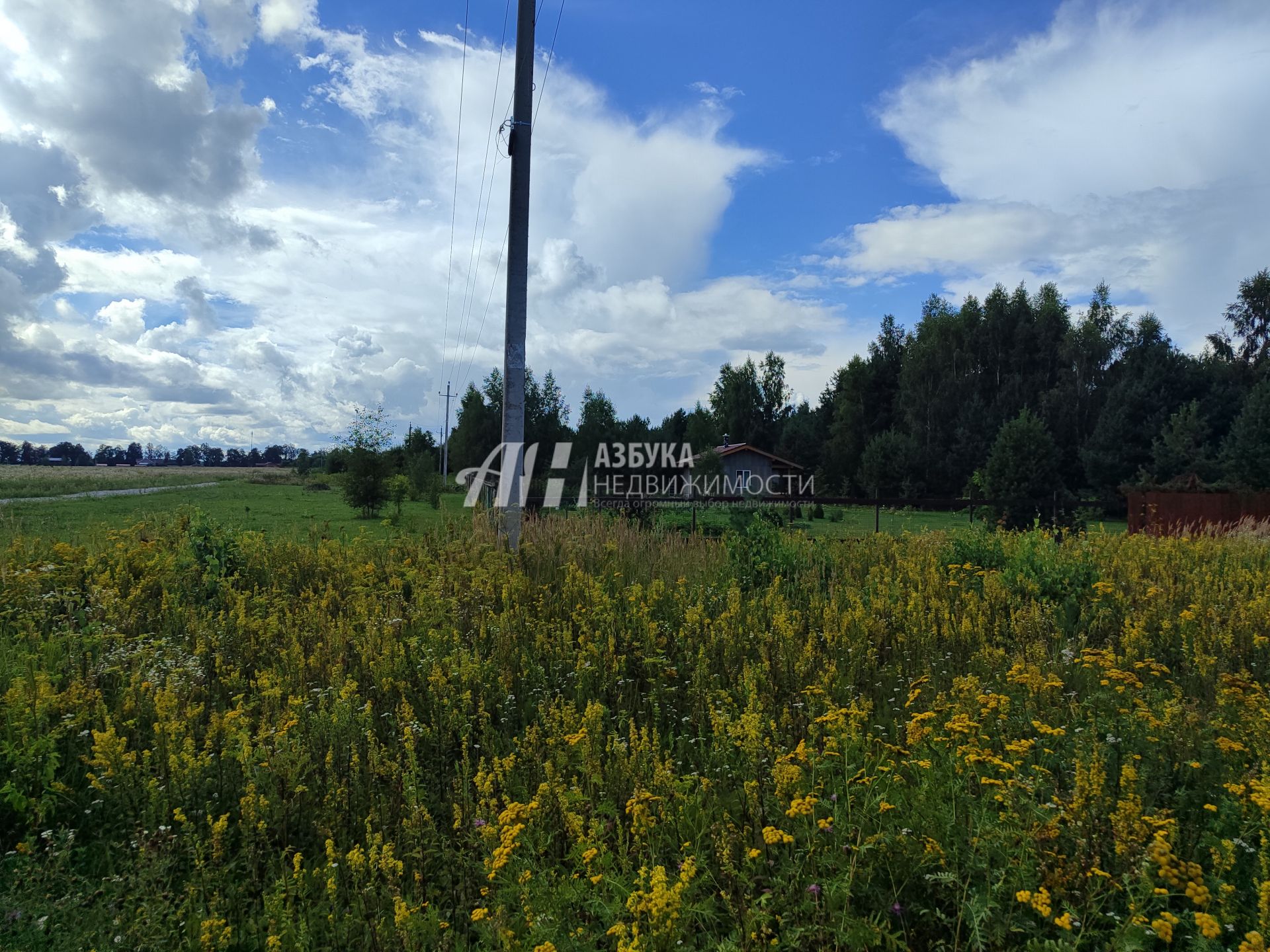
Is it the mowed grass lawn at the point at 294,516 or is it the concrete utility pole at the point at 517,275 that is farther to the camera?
the mowed grass lawn at the point at 294,516

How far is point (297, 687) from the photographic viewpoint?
451 cm

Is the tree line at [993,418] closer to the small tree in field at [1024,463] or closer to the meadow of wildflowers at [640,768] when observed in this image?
the small tree in field at [1024,463]

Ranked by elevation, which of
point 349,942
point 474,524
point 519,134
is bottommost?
point 349,942

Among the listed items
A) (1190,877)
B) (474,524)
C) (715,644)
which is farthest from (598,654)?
(474,524)

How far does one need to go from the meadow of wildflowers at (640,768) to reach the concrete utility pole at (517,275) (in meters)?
1.88

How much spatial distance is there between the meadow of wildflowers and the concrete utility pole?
1882mm

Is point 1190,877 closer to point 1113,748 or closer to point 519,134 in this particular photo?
point 1113,748

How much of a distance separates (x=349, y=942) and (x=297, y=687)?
2.28m

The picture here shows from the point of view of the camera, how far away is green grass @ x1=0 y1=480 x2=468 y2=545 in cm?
1035

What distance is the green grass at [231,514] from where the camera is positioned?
34.0 feet

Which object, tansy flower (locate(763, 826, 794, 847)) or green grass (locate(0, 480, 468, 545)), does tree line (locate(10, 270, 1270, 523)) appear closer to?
green grass (locate(0, 480, 468, 545))

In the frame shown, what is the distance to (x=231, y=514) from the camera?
20.0 meters
